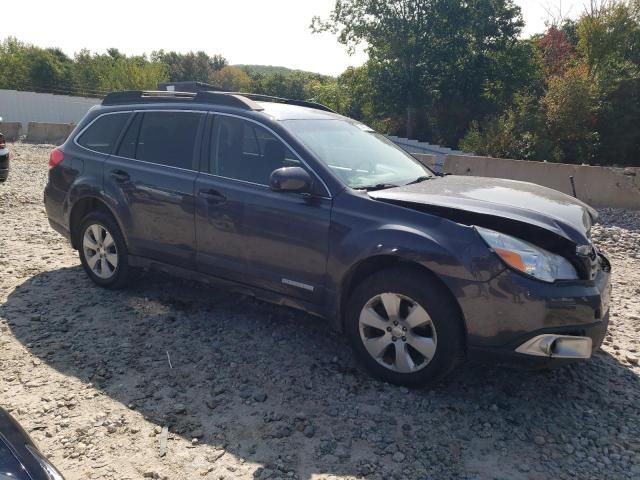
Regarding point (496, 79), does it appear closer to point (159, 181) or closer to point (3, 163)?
point (3, 163)

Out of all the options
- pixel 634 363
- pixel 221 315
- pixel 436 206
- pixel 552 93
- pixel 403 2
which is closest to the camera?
pixel 436 206

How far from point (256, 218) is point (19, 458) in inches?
88.4

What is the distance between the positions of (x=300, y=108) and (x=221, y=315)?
6.34 feet

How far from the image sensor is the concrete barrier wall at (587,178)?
9.22 meters

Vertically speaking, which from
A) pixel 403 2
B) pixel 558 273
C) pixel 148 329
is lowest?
pixel 148 329

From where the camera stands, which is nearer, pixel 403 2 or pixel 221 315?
pixel 221 315

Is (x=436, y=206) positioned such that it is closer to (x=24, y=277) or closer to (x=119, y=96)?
Answer: (x=119, y=96)

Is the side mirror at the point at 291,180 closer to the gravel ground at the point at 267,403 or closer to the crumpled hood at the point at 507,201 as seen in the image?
the crumpled hood at the point at 507,201

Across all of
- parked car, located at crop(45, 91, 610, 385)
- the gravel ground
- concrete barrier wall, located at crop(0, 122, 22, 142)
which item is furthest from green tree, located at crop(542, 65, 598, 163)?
concrete barrier wall, located at crop(0, 122, 22, 142)

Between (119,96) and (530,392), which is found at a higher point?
(119,96)

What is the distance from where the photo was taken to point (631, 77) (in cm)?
2034

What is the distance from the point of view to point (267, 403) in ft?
11.1

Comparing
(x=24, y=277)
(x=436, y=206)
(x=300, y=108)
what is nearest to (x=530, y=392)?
(x=436, y=206)

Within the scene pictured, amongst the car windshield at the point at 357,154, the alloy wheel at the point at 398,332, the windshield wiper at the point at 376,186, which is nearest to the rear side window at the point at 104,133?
the car windshield at the point at 357,154
